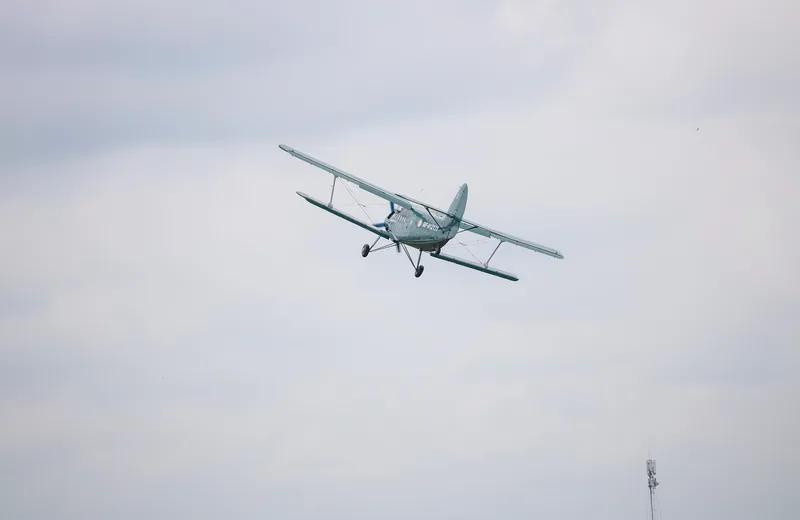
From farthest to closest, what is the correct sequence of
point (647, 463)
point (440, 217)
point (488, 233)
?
point (647, 463) → point (488, 233) → point (440, 217)

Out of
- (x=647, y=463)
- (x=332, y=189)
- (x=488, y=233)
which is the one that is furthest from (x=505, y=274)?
(x=647, y=463)

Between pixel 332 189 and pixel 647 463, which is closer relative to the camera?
pixel 332 189

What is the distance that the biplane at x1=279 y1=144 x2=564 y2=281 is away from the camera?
91.2 metres

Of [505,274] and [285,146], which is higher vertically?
[285,146]

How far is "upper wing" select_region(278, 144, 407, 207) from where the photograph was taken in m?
92.1

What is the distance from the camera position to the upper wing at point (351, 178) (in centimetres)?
9212

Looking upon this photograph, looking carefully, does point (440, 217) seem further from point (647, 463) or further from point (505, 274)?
point (647, 463)

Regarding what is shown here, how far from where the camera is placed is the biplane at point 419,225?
91188 mm

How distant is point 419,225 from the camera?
Result: 9262 cm

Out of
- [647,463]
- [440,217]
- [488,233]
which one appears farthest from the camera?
[647,463]

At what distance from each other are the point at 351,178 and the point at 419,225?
585 centimetres

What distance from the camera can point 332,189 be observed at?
95125 mm

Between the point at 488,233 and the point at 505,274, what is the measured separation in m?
3.38

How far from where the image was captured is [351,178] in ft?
313
